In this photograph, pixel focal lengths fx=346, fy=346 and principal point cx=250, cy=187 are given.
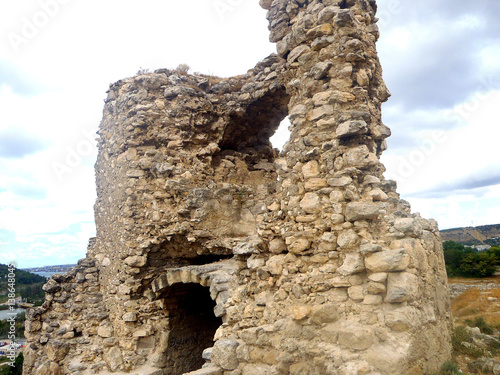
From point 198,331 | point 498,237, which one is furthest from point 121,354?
point 498,237

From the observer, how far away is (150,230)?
6.86 m

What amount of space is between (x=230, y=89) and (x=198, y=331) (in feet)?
18.1

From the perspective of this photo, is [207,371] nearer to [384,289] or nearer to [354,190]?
[384,289]

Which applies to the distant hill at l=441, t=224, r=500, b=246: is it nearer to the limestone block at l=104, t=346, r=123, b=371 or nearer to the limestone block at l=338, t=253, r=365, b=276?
the limestone block at l=104, t=346, r=123, b=371

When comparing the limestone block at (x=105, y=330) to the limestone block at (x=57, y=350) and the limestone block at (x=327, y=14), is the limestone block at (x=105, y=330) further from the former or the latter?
the limestone block at (x=327, y=14)

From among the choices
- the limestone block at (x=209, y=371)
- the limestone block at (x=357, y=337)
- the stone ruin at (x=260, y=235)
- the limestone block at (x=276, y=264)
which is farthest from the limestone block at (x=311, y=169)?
the limestone block at (x=209, y=371)

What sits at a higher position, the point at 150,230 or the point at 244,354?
the point at 150,230

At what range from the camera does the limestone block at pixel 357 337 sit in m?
2.92

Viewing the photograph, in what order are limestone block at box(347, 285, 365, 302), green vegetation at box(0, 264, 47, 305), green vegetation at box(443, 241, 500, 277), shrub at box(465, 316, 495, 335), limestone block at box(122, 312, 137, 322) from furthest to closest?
1. green vegetation at box(443, 241, 500, 277)
2. green vegetation at box(0, 264, 47, 305)
3. limestone block at box(122, 312, 137, 322)
4. shrub at box(465, 316, 495, 335)
5. limestone block at box(347, 285, 365, 302)

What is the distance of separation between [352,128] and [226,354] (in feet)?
9.13

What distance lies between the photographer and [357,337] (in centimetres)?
295

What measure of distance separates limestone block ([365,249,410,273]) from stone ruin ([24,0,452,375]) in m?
0.02

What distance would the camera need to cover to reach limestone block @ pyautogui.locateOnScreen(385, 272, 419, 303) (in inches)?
115

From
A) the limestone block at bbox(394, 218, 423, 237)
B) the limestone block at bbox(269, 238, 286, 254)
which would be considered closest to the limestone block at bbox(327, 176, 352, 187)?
the limestone block at bbox(394, 218, 423, 237)
